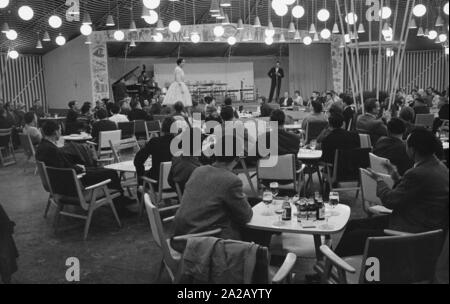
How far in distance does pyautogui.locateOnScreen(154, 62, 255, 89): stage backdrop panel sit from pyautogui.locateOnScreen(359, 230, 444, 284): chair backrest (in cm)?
1577

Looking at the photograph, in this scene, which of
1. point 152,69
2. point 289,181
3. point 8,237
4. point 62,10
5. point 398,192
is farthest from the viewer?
point 152,69

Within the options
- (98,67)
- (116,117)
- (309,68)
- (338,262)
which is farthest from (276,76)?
(338,262)

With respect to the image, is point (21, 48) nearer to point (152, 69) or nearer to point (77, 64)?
point (77, 64)

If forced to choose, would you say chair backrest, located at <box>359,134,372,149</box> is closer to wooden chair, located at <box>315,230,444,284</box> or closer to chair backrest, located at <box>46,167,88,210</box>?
chair backrest, located at <box>46,167,88,210</box>

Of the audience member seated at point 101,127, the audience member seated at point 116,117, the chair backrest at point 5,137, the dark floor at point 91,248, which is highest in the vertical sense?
the audience member seated at point 116,117

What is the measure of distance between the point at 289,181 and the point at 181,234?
257 cm

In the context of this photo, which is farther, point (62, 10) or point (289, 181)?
point (62, 10)

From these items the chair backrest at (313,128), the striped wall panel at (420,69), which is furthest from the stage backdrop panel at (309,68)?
the chair backrest at (313,128)

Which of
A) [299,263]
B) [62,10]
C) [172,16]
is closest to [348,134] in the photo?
[299,263]

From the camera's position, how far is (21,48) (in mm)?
15336

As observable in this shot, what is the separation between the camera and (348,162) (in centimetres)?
569

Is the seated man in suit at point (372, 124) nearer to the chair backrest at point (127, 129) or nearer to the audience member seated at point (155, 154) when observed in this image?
the audience member seated at point (155, 154)

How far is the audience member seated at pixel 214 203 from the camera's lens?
325cm

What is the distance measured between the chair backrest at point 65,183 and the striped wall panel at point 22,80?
11418mm
